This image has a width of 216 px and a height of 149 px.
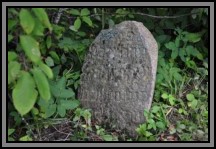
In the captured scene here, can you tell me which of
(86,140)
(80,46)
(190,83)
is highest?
(80,46)

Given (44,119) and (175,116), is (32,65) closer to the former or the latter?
(44,119)

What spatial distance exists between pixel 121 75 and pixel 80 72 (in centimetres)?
42

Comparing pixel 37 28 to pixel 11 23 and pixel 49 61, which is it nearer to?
pixel 11 23

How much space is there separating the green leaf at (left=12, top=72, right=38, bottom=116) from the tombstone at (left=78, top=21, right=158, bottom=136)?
98cm

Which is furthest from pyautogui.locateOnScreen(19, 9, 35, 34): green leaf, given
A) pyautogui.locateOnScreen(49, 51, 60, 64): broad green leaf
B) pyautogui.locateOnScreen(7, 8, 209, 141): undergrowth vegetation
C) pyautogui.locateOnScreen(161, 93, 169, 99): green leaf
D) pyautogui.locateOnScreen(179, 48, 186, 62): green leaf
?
pyautogui.locateOnScreen(179, 48, 186, 62): green leaf

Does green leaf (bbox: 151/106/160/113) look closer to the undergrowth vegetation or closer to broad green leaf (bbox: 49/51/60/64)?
the undergrowth vegetation

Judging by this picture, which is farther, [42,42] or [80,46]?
[80,46]

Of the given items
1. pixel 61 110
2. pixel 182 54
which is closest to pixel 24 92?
pixel 61 110

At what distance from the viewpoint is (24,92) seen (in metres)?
2.28

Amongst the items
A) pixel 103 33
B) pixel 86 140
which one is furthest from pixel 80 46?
pixel 86 140

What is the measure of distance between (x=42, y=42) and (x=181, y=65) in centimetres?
132

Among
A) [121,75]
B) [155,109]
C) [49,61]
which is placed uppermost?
[49,61]

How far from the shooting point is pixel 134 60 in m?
3.08

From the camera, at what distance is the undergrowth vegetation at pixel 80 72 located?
3002 millimetres
